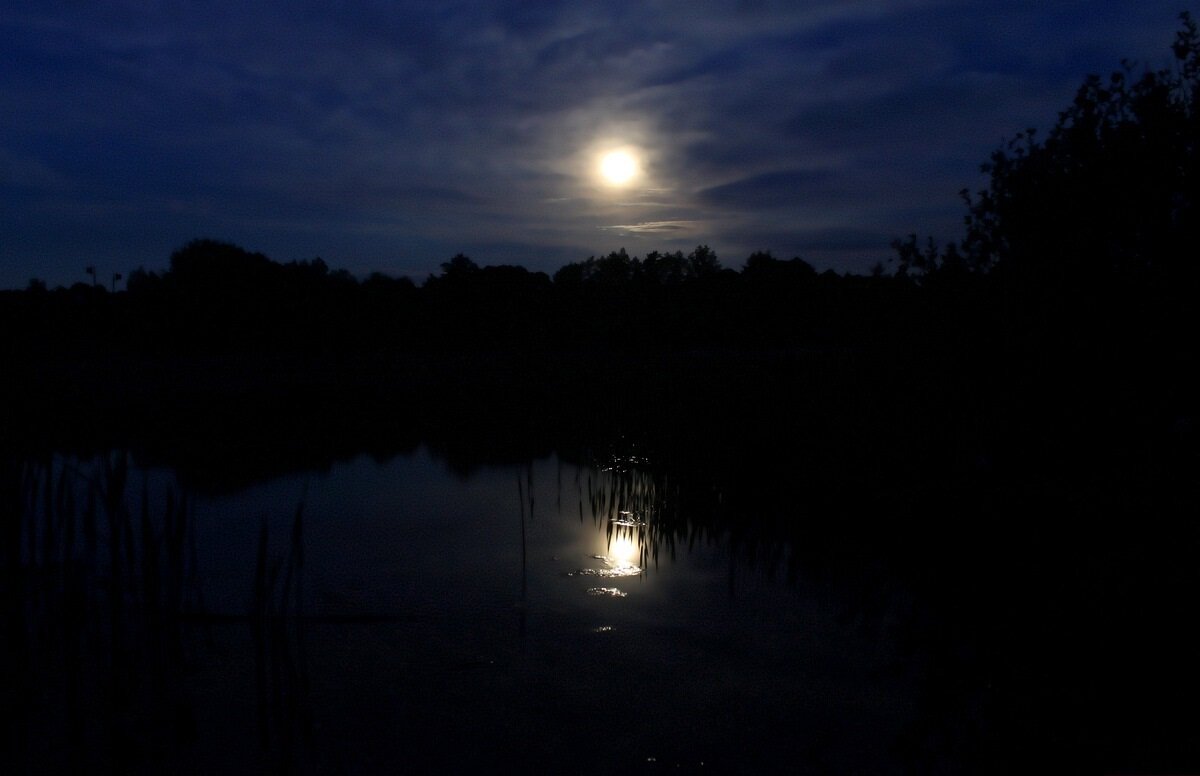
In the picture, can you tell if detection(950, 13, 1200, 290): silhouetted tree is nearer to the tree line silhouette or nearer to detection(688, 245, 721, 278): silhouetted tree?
the tree line silhouette

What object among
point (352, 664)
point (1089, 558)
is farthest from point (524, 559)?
point (1089, 558)

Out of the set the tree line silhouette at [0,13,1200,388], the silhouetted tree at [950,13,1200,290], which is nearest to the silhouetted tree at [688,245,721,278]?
the tree line silhouette at [0,13,1200,388]

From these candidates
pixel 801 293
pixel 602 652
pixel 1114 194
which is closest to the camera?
pixel 602 652

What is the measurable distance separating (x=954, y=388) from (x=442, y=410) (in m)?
16.4

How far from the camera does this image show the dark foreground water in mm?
4816

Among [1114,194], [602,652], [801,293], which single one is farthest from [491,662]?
[801,293]

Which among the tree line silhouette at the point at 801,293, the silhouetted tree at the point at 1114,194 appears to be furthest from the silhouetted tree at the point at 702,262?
the silhouetted tree at the point at 1114,194

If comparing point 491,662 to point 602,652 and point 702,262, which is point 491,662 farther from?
point 702,262

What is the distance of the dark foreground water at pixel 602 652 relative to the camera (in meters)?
4.82

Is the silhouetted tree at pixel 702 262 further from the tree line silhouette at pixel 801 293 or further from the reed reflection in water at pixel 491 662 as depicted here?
the reed reflection in water at pixel 491 662

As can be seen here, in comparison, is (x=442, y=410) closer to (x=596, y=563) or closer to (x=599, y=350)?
(x=596, y=563)

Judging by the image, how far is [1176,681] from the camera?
5371mm

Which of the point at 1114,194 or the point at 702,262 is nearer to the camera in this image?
the point at 1114,194

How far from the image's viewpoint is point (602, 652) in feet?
20.5
